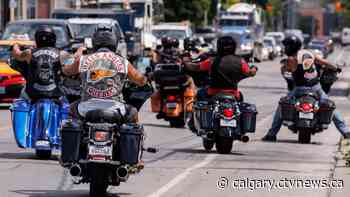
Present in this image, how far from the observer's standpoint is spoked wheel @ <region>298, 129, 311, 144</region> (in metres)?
19.8

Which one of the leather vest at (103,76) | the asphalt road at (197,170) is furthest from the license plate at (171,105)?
the leather vest at (103,76)

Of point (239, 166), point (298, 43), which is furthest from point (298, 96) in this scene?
point (239, 166)

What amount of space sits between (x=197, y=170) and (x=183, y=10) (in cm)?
7932

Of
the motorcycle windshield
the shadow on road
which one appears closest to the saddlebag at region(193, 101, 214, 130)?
the shadow on road

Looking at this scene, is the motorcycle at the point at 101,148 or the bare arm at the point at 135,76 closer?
the motorcycle at the point at 101,148

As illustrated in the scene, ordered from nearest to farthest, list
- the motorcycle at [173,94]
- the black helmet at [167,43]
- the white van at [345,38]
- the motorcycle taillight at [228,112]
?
the motorcycle taillight at [228,112], the motorcycle at [173,94], the black helmet at [167,43], the white van at [345,38]

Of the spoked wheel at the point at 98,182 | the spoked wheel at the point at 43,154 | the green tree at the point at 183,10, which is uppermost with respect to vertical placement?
the spoked wheel at the point at 98,182

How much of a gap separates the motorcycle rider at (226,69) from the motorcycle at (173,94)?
5185mm

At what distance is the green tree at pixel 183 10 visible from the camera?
3647 inches

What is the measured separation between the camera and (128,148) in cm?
1137

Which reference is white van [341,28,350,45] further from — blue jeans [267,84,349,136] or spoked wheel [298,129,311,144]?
spoked wheel [298,129,311,144]

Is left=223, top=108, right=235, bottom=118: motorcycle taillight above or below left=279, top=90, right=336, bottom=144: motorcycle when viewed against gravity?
above

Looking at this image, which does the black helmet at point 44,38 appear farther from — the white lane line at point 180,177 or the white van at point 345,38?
the white van at point 345,38

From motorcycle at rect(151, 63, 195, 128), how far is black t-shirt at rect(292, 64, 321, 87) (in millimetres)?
3581
